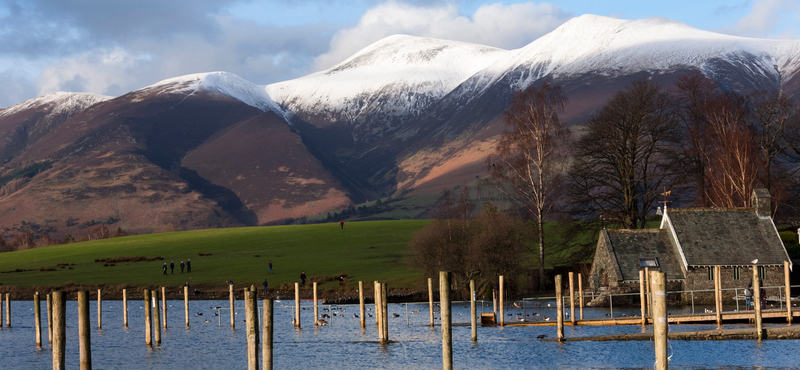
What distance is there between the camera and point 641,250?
63.1m

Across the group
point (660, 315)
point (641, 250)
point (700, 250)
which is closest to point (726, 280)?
point (700, 250)

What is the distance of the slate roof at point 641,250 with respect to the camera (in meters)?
61.7

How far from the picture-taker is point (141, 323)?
6706 centimetres

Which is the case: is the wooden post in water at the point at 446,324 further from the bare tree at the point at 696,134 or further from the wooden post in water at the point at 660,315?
the bare tree at the point at 696,134

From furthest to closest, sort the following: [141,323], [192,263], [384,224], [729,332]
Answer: [384,224], [192,263], [141,323], [729,332]

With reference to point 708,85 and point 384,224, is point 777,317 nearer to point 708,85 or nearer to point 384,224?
point 708,85

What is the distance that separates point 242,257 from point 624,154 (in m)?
56.9

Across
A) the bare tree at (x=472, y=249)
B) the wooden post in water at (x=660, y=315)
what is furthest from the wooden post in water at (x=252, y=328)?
the bare tree at (x=472, y=249)

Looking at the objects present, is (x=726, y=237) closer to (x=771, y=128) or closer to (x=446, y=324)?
(x=771, y=128)

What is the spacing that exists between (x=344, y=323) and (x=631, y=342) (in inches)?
979

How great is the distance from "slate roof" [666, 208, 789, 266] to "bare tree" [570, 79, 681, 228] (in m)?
6.10

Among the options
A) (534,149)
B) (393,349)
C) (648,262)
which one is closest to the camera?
(393,349)

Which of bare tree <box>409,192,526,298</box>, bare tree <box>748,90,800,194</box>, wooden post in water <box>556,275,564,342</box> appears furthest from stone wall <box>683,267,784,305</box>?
wooden post in water <box>556,275,564,342</box>

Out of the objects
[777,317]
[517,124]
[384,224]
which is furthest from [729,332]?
[384,224]
